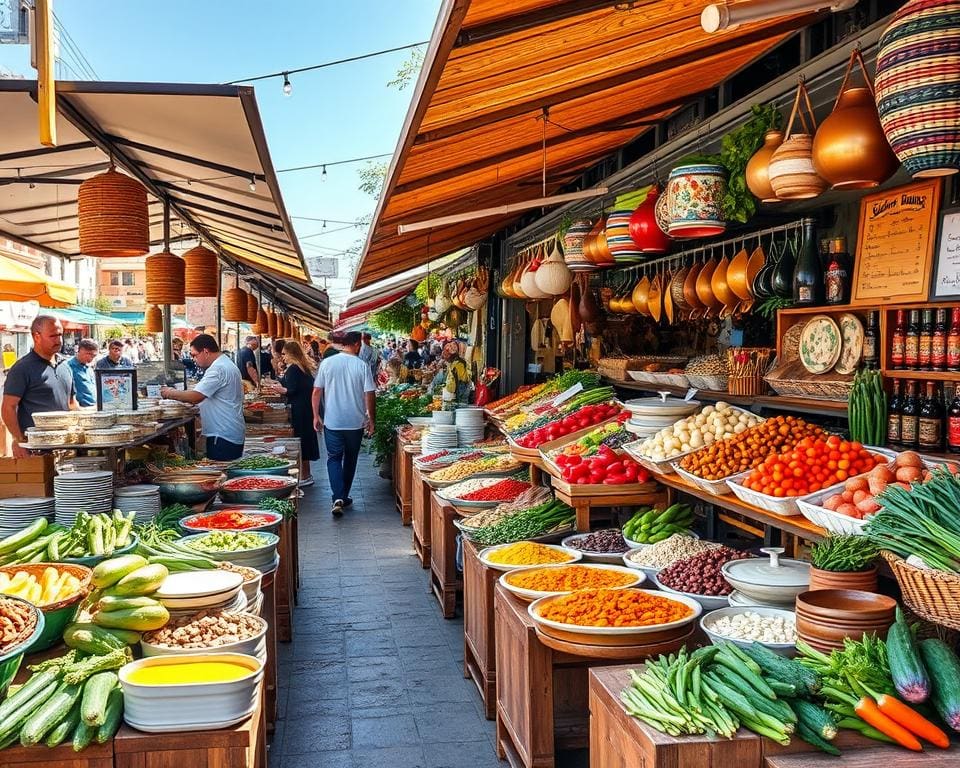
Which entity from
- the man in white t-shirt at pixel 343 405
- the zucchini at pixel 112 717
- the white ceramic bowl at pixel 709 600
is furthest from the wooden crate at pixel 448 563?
the zucchini at pixel 112 717

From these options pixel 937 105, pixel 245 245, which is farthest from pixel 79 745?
pixel 245 245

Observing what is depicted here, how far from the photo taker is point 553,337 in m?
11.0

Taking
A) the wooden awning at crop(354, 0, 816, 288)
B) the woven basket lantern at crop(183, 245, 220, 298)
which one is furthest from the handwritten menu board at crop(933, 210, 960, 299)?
the woven basket lantern at crop(183, 245, 220, 298)

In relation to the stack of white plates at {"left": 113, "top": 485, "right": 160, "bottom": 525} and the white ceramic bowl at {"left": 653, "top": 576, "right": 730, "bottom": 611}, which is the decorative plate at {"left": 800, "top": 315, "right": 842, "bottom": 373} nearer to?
the white ceramic bowl at {"left": 653, "top": 576, "right": 730, "bottom": 611}

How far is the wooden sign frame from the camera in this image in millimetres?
3842

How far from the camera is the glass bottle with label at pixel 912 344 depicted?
407 centimetres

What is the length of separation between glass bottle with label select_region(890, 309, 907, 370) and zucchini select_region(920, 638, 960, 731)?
6.36 ft

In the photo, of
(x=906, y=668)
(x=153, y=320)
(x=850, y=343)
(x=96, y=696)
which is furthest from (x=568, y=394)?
(x=153, y=320)

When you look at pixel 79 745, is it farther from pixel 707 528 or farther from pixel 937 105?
pixel 707 528

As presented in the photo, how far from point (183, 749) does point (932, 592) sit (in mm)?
2284

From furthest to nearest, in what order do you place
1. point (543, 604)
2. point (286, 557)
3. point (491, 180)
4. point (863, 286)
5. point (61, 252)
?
point (61, 252)
point (491, 180)
point (286, 557)
point (863, 286)
point (543, 604)

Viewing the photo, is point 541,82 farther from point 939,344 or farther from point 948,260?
point 939,344

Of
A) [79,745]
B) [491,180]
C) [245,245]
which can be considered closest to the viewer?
[79,745]

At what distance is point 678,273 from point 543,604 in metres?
3.20
